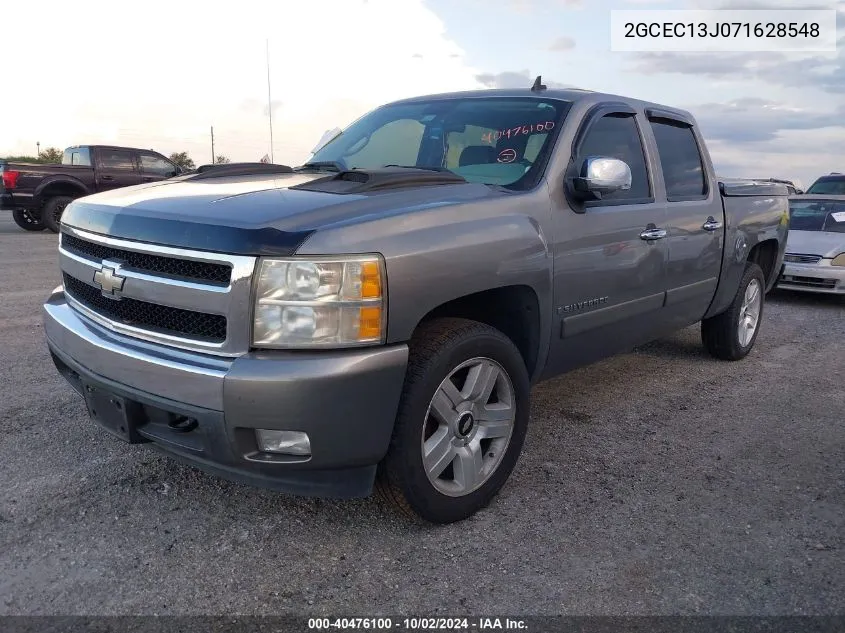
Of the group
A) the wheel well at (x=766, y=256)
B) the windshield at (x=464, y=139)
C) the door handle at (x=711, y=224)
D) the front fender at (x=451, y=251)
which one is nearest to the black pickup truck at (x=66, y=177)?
the windshield at (x=464, y=139)

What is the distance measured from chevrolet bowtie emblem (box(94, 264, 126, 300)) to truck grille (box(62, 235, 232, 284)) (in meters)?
0.05

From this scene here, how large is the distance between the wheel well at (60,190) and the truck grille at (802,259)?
41.0 feet

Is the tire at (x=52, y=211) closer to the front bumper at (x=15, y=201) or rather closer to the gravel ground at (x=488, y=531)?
the front bumper at (x=15, y=201)

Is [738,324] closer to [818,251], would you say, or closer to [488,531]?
[488,531]

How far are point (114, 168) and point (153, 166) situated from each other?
1088mm

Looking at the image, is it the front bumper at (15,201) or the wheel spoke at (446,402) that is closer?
the wheel spoke at (446,402)

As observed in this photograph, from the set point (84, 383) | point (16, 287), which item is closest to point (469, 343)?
point (84, 383)

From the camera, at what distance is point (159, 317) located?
2.52 meters

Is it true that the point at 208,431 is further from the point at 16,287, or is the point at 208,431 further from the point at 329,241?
the point at 16,287

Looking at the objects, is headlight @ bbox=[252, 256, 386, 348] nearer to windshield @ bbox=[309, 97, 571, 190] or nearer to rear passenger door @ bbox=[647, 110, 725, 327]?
windshield @ bbox=[309, 97, 571, 190]

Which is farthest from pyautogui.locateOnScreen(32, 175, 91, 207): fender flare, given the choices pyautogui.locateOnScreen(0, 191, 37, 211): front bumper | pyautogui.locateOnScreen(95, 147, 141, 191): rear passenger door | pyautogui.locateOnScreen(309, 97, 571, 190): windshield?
pyautogui.locateOnScreen(309, 97, 571, 190): windshield

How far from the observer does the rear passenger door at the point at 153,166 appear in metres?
15.4

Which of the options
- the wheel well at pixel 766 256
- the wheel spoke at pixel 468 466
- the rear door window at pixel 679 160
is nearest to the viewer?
the wheel spoke at pixel 468 466

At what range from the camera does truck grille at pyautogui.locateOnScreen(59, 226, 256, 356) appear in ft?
7.53
